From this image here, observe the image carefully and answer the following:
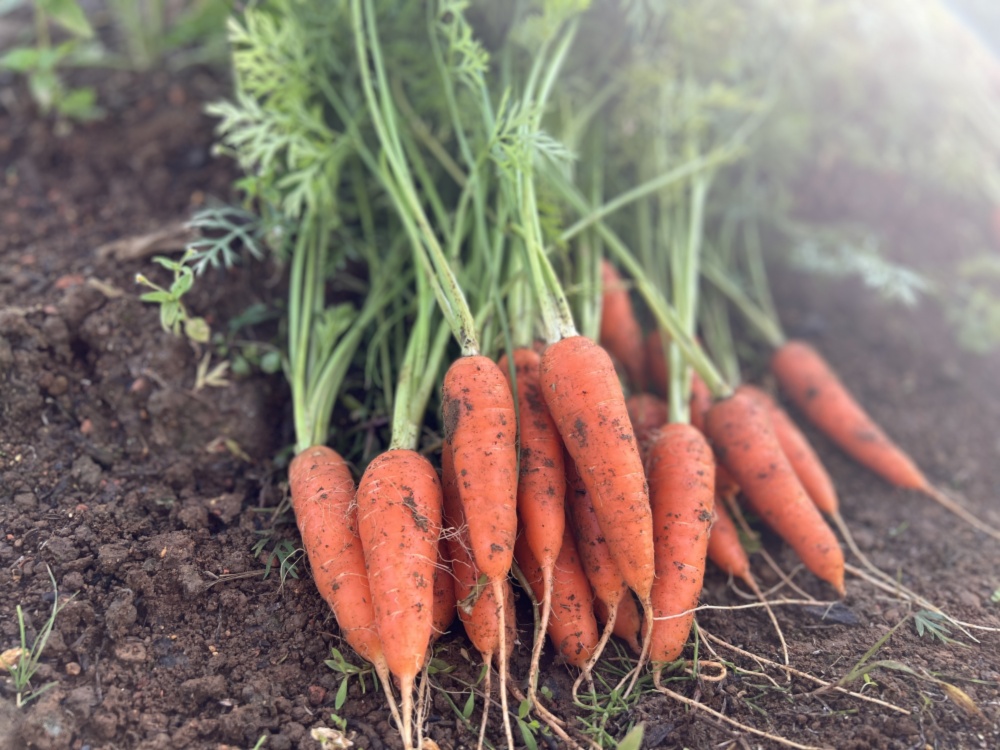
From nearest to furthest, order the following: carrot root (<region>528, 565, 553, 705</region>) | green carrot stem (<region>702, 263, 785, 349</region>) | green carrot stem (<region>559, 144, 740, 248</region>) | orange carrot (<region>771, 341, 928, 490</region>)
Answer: carrot root (<region>528, 565, 553, 705</region>) → green carrot stem (<region>559, 144, 740, 248</region>) → orange carrot (<region>771, 341, 928, 490</region>) → green carrot stem (<region>702, 263, 785, 349</region>)

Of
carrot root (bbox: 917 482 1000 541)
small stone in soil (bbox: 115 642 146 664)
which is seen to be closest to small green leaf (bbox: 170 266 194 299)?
small stone in soil (bbox: 115 642 146 664)

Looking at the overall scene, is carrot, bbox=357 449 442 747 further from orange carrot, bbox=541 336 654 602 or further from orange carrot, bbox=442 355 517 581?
orange carrot, bbox=541 336 654 602

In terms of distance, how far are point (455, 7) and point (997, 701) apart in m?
2.46

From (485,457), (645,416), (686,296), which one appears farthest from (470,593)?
(686,296)

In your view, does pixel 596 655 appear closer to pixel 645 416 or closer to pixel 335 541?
pixel 335 541

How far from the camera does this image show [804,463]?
2578 mm

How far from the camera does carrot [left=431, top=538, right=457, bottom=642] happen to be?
6.27 feet

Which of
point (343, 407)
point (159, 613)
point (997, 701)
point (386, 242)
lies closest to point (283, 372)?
point (343, 407)

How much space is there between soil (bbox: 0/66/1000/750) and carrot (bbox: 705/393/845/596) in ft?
0.36

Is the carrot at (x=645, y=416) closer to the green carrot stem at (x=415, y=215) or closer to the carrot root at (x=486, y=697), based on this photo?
the green carrot stem at (x=415, y=215)

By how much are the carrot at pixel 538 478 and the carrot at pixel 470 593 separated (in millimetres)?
99

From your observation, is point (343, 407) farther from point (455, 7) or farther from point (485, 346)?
point (455, 7)

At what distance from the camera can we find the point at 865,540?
242 cm

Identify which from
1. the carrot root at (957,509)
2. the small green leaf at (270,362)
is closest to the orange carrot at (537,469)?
the small green leaf at (270,362)
